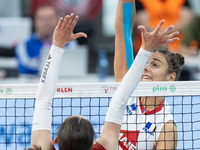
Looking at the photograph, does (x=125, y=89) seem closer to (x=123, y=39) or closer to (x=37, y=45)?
(x=123, y=39)

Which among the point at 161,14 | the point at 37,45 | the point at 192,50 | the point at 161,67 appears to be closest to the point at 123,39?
the point at 161,67

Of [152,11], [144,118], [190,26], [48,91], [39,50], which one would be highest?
[152,11]

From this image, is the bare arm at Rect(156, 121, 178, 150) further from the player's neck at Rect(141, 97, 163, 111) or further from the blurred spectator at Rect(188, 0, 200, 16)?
the blurred spectator at Rect(188, 0, 200, 16)

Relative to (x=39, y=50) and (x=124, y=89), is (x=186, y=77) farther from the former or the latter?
(x=124, y=89)

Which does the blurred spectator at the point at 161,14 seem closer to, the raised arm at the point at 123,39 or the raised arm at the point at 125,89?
the raised arm at the point at 123,39

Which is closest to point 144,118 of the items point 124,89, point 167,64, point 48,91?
point 167,64

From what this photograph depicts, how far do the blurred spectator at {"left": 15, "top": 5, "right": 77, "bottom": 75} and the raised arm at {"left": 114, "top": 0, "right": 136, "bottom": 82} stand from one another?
2464mm

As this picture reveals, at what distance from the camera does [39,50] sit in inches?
192

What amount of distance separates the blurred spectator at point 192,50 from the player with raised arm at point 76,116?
424 centimetres

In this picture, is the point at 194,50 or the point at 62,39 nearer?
the point at 62,39

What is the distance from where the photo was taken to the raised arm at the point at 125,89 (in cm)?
148

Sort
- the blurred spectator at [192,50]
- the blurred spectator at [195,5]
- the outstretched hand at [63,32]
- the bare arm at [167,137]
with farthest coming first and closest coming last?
the blurred spectator at [195,5]
the blurred spectator at [192,50]
the bare arm at [167,137]
the outstretched hand at [63,32]

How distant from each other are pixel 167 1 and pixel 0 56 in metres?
4.67

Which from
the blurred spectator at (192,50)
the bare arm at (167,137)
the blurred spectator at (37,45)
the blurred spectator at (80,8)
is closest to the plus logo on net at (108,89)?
the bare arm at (167,137)
